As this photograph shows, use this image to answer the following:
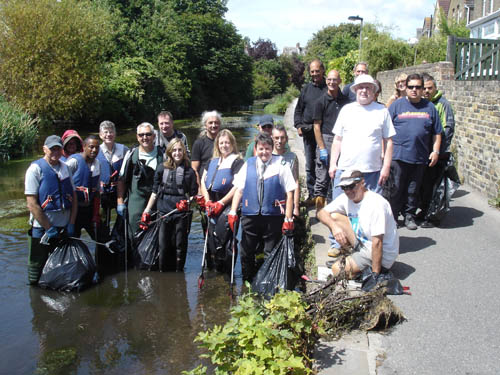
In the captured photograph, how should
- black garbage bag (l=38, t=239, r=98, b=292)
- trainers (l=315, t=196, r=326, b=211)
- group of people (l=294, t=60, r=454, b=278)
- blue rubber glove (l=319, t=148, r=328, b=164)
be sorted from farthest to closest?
trainers (l=315, t=196, r=326, b=211) → blue rubber glove (l=319, t=148, r=328, b=164) → black garbage bag (l=38, t=239, r=98, b=292) → group of people (l=294, t=60, r=454, b=278)

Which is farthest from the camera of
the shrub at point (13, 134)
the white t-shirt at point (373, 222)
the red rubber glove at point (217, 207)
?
the shrub at point (13, 134)

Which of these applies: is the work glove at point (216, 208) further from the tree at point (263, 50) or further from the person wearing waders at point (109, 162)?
the tree at point (263, 50)

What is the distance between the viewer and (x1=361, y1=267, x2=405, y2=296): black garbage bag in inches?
177

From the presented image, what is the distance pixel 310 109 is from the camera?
737 cm

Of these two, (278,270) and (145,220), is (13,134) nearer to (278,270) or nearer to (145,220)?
(145,220)

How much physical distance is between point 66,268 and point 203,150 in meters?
2.23

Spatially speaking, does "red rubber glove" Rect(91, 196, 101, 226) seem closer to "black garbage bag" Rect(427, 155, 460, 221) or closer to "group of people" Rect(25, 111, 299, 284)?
"group of people" Rect(25, 111, 299, 284)

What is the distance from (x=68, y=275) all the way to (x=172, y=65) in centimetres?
3478

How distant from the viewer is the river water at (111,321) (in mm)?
4562

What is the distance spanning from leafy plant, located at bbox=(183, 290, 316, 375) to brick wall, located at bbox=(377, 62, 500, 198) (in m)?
5.74

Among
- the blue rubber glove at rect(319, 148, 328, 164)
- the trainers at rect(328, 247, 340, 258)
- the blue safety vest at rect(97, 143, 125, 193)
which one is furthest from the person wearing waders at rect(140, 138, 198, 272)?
the trainers at rect(328, 247, 340, 258)

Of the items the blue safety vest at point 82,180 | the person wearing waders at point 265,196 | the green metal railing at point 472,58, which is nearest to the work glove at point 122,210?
the blue safety vest at point 82,180

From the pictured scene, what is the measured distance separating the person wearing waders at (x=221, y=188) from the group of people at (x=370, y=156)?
3.92ft

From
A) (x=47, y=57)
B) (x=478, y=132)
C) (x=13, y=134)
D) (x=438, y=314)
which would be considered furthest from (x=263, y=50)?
(x=438, y=314)
